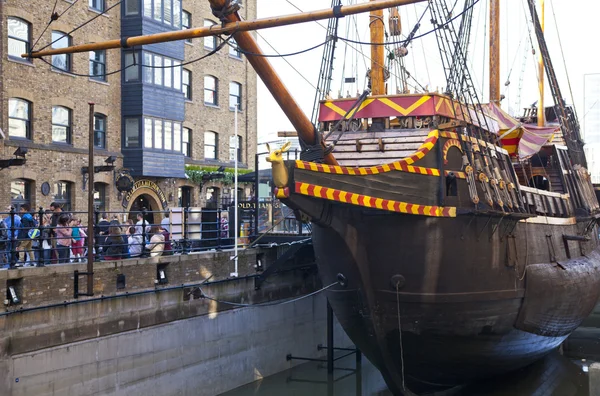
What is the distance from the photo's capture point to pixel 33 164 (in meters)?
23.7

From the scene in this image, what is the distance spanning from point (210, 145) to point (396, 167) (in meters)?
21.2

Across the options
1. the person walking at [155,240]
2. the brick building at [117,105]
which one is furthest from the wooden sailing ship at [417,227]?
the brick building at [117,105]

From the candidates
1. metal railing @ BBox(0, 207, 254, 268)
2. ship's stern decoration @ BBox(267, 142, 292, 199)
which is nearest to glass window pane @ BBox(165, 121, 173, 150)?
metal railing @ BBox(0, 207, 254, 268)

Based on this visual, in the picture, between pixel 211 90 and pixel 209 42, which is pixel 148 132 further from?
pixel 209 42

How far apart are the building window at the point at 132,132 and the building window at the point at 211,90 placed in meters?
5.42

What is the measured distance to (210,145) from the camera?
33125 mm

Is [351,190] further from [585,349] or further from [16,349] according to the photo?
[585,349]

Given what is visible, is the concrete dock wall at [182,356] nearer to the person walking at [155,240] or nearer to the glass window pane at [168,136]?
the person walking at [155,240]

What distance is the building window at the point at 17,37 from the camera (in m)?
23.2

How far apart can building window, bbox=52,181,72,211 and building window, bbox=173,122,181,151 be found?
17.5ft

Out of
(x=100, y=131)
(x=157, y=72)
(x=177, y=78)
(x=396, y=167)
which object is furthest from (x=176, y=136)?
(x=396, y=167)

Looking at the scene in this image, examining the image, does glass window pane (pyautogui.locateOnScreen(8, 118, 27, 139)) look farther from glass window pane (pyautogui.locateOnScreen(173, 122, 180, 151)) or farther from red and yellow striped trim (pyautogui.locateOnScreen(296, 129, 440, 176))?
red and yellow striped trim (pyautogui.locateOnScreen(296, 129, 440, 176))

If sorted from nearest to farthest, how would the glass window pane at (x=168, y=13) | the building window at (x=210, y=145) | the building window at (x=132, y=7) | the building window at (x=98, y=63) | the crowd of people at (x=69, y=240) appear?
1. the crowd of people at (x=69, y=240)
2. the building window at (x=98, y=63)
3. the building window at (x=132, y=7)
4. the glass window pane at (x=168, y=13)
5. the building window at (x=210, y=145)

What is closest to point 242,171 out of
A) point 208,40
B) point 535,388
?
point 208,40
